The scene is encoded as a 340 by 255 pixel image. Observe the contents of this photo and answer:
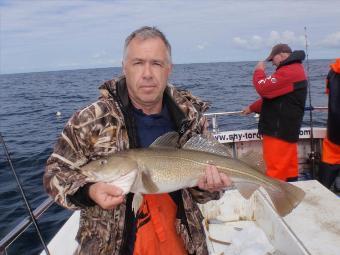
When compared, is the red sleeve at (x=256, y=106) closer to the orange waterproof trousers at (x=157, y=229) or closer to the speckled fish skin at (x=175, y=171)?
the speckled fish skin at (x=175, y=171)

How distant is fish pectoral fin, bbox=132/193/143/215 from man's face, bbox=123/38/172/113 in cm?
71

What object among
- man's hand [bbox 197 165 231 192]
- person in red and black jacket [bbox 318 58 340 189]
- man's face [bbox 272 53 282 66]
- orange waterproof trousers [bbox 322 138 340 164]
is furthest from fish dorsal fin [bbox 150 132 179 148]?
man's face [bbox 272 53 282 66]

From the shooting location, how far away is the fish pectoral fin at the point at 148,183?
9.05ft

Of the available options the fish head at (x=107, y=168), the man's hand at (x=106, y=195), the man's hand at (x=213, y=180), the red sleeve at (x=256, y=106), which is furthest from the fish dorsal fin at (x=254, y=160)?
the red sleeve at (x=256, y=106)

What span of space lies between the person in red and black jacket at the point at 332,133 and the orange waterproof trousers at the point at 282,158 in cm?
52

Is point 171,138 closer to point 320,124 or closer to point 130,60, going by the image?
point 130,60

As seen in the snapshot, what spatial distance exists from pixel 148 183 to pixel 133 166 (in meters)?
0.18

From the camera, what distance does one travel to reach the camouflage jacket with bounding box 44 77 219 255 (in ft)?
8.54

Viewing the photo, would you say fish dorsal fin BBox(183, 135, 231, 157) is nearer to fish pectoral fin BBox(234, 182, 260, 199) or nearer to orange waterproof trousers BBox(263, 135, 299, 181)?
fish pectoral fin BBox(234, 182, 260, 199)

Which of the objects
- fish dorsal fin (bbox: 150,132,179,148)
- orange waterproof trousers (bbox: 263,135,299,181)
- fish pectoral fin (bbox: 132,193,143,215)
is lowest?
orange waterproof trousers (bbox: 263,135,299,181)

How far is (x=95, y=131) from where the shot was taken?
268 cm

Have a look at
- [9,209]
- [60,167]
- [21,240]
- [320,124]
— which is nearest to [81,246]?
[60,167]

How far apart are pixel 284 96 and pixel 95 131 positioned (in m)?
4.72

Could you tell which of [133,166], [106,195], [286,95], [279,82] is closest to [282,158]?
[286,95]
